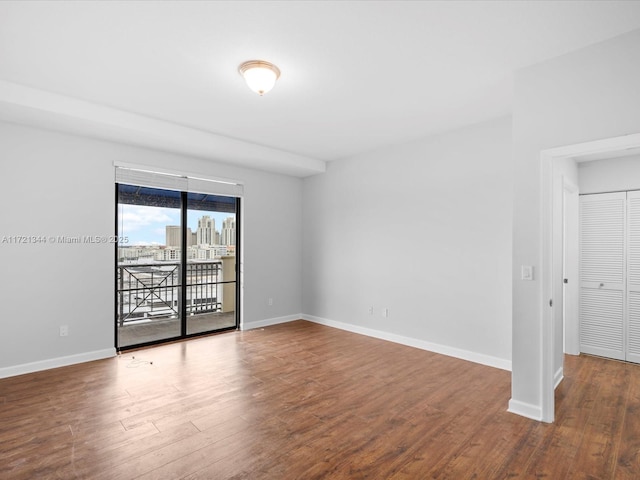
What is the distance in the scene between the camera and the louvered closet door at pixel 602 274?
3912mm

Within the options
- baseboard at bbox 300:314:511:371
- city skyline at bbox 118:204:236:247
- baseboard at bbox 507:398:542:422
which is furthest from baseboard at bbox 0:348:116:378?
baseboard at bbox 507:398:542:422

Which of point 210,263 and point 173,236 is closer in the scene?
point 173,236

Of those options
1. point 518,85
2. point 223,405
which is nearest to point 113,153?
point 223,405

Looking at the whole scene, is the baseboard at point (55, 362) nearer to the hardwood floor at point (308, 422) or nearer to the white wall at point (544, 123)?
the hardwood floor at point (308, 422)

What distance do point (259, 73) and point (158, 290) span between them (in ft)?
11.7

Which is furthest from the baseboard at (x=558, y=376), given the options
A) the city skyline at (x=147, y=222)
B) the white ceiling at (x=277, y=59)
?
the city skyline at (x=147, y=222)

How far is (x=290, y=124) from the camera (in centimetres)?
415

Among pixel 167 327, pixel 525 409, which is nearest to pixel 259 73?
pixel 525 409

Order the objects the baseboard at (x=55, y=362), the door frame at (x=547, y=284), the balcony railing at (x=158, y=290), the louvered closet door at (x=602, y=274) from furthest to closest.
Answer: the balcony railing at (x=158, y=290) → the louvered closet door at (x=602, y=274) → the baseboard at (x=55, y=362) → the door frame at (x=547, y=284)

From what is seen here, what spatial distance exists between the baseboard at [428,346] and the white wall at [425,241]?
3 cm

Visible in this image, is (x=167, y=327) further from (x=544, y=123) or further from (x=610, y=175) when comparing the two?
(x=610, y=175)

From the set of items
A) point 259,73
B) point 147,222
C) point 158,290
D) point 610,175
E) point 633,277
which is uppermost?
point 259,73

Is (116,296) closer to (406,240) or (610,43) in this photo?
(406,240)

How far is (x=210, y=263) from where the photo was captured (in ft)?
18.2
